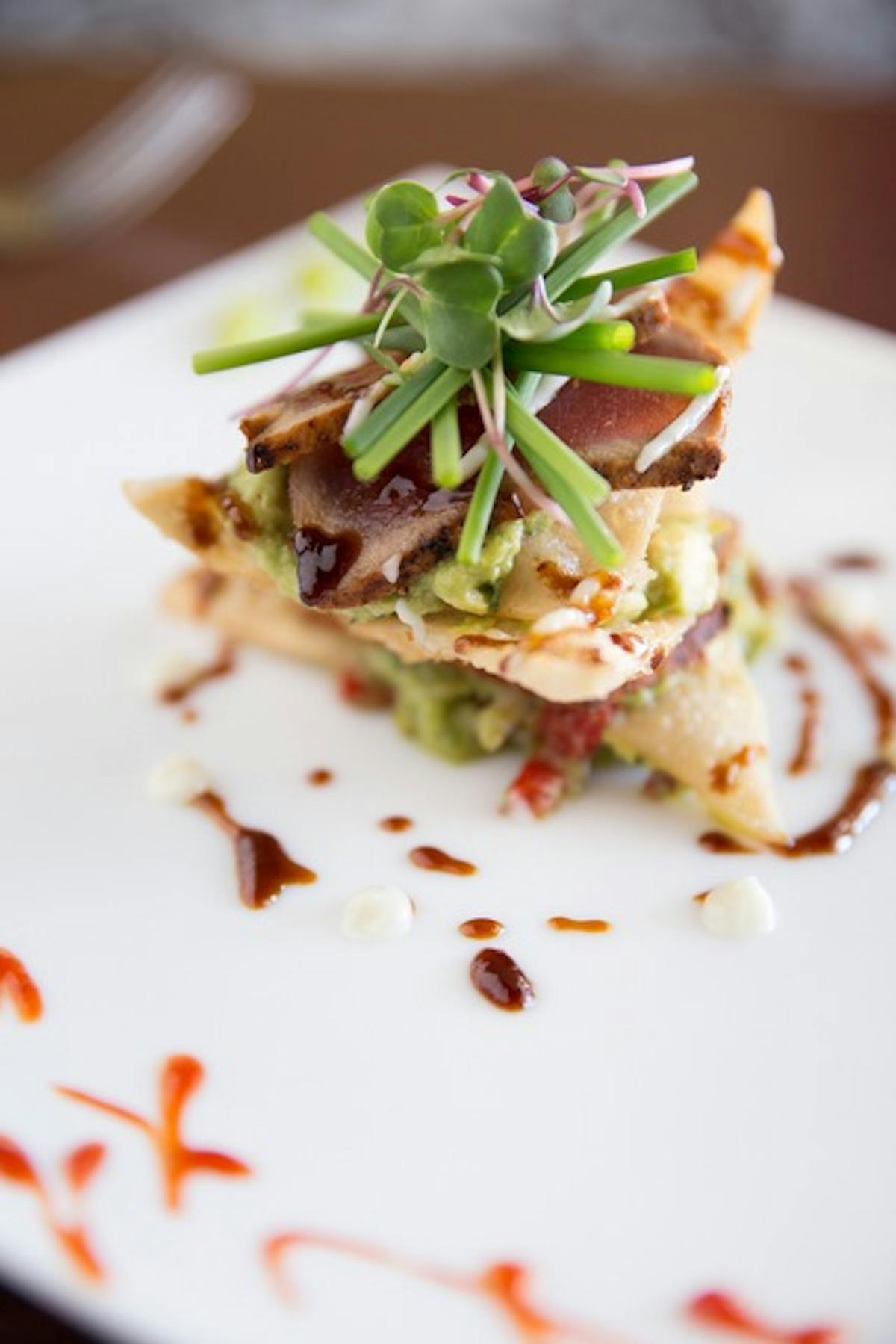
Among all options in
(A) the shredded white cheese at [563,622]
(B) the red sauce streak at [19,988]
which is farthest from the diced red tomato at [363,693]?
(B) the red sauce streak at [19,988]

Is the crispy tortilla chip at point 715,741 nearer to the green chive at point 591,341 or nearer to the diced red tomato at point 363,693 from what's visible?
the diced red tomato at point 363,693

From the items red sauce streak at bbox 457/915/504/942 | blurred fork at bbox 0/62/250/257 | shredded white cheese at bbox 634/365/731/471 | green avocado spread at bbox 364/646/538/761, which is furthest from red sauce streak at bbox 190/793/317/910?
blurred fork at bbox 0/62/250/257

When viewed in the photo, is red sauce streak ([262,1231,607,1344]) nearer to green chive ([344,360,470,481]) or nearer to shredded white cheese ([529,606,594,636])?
shredded white cheese ([529,606,594,636])

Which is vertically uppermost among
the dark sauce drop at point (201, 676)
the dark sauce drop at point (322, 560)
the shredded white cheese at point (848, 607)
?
the dark sauce drop at point (322, 560)

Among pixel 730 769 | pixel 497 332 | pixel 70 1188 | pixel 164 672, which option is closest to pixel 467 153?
pixel 164 672

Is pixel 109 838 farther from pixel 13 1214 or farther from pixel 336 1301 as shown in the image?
pixel 336 1301

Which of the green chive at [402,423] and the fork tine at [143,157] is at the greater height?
the green chive at [402,423]

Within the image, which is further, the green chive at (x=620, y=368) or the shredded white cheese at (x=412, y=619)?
the shredded white cheese at (x=412, y=619)

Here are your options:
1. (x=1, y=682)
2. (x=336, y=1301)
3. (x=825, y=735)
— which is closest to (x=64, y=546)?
(x=1, y=682)
